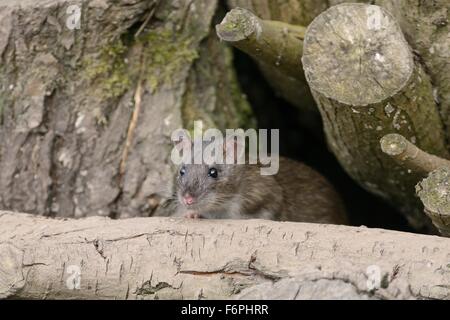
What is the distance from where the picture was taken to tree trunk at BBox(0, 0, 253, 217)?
16.0 ft

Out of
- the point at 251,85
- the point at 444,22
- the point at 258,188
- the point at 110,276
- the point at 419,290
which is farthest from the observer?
the point at 251,85

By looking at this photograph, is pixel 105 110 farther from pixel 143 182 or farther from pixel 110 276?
pixel 110 276

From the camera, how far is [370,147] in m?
4.39

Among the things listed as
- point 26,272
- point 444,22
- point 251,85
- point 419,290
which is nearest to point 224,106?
point 251,85

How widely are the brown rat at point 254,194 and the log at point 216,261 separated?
2.19ft

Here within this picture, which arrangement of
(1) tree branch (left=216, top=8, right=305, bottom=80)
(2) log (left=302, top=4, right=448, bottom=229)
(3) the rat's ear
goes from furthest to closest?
(3) the rat's ear < (1) tree branch (left=216, top=8, right=305, bottom=80) < (2) log (left=302, top=4, right=448, bottom=229)

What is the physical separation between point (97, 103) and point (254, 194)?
3.58 ft

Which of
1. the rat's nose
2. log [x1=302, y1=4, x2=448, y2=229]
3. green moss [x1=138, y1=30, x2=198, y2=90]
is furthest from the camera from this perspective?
green moss [x1=138, y1=30, x2=198, y2=90]

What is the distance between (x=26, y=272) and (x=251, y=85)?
261cm

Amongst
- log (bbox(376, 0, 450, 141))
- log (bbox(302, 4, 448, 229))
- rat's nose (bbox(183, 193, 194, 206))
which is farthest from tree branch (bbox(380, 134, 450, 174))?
rat's nose (bbox(183, 193, 194, 206))

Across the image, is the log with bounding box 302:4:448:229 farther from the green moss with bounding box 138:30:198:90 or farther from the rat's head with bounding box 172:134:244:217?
the green moss with bounding box 138:30:198:90

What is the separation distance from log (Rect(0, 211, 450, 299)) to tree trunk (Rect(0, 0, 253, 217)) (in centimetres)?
100

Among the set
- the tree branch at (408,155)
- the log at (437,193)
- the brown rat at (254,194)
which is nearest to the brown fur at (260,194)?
the brown rat at (254,194)

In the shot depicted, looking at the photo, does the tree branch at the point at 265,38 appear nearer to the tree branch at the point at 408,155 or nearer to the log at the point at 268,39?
the log at the point at 268,39
